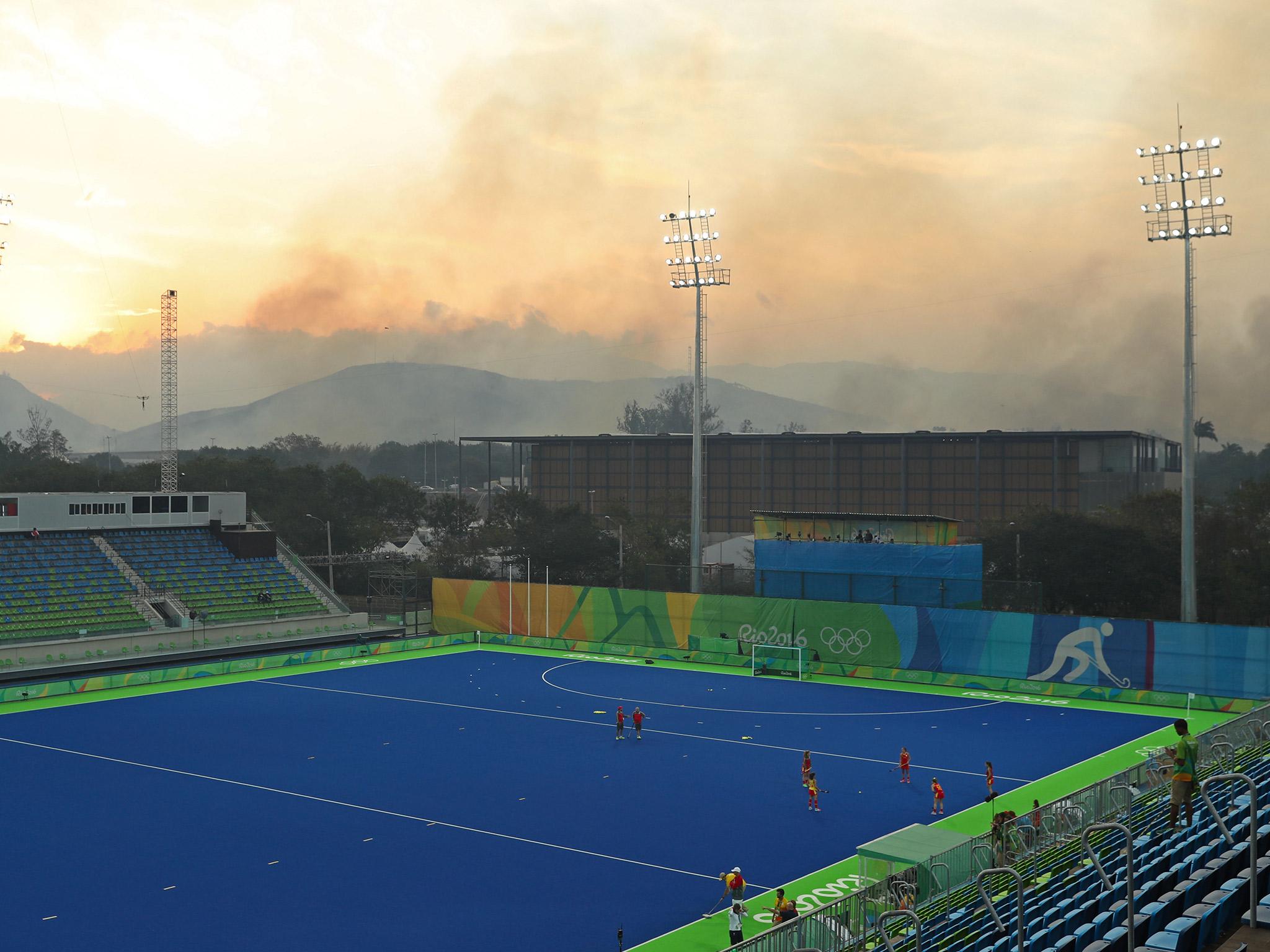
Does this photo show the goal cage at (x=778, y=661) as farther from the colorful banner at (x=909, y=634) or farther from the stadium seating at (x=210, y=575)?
the stadium seating at (x=210, y=575)

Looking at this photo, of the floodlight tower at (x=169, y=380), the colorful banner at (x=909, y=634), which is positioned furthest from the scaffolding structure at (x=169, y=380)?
the colorful banner at (x=909, y=634)

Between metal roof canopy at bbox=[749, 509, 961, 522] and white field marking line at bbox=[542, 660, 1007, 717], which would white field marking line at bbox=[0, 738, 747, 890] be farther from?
metal roof canopy at bbox=[749, 509, 961, 522]

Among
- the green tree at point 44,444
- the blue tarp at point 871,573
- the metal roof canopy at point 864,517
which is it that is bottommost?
the blue tarp at point 871,573

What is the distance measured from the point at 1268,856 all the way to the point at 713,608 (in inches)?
1832

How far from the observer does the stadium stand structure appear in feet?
46.7

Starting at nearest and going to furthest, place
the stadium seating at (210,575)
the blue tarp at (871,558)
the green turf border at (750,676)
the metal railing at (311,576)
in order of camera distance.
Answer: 1. the green turf border at (750,676)
2. the blue tarp at (871,558)
3. the stadium seating at (210,575)
4. the metal railing at (311,576)

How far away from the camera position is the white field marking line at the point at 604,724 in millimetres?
37531

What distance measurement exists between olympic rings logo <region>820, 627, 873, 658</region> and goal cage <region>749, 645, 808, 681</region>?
1380 millimetres

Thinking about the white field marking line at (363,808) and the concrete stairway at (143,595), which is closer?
the white field marking line at (363,808)

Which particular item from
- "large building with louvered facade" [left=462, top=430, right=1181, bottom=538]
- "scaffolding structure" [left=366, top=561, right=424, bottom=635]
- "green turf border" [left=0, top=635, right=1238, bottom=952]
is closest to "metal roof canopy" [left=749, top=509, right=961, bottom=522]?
"green turf border" [left=0, top=635, right=1238, bottom=952]

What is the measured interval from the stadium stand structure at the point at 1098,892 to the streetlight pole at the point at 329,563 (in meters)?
56.7

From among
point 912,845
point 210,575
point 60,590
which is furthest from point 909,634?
point 60,590

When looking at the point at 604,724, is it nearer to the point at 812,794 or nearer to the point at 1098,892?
the point at 812,794

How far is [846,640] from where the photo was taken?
57.4 meters
